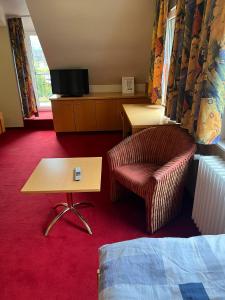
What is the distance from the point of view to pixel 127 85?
4441 mm

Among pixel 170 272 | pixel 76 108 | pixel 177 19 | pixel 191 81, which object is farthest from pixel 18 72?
pixel 170 272

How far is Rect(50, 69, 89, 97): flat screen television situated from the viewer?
13.9 feet

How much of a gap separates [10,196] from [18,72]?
2.99 metres

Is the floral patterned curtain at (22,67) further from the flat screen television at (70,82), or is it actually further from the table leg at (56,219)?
the table leg at (56,219)

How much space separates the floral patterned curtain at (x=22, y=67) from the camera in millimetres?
4222

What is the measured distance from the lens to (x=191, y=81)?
1.85m

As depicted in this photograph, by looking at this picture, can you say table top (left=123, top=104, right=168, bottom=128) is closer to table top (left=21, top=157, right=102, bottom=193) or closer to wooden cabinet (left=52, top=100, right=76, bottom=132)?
table top (left=21, top=157, right=102, bottom=193)

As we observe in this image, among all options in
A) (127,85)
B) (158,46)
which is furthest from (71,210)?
(127,85)

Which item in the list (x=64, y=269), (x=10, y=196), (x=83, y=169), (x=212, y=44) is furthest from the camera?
(x=10, y=196)

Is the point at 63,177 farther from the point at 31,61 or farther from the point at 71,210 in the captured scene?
the point at 31,61

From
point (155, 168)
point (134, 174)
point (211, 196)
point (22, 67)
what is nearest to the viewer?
point (211, 196)

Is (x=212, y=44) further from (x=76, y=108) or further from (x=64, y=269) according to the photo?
→ (x=76, y=108)

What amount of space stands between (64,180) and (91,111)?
280 centimetres

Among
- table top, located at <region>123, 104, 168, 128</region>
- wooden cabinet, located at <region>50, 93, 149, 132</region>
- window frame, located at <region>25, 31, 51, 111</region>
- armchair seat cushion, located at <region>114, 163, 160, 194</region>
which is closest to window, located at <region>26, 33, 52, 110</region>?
window frame, located at <region>25, 31, 51, 111</region>
